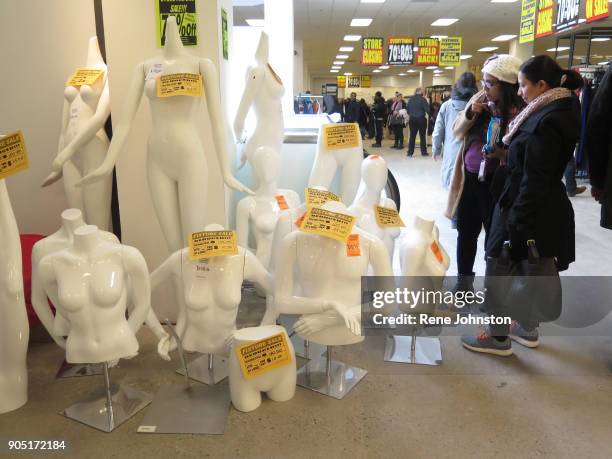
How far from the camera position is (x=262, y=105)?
10.4 ft

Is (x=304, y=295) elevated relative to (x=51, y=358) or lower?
Result: elevated

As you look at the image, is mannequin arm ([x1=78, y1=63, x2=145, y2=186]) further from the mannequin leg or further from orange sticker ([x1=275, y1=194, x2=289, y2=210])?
orange sticker ([x1=275, y1=194, x2=289, y2=210])

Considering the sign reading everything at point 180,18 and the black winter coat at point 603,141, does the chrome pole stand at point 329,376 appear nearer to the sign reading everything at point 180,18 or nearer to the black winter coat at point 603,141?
Result: the black winter coat at point 603,141

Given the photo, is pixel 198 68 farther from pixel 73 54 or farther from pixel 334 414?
pixel 334 414

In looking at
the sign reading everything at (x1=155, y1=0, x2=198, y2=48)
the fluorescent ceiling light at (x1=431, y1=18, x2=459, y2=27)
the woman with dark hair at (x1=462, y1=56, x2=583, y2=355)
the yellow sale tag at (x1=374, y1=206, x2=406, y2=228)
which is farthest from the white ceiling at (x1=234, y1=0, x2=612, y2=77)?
the woman with dark hair at (x1=462, y1=56, x2=583, y2=355)

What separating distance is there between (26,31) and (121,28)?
2.31 feet

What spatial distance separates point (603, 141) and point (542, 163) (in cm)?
40

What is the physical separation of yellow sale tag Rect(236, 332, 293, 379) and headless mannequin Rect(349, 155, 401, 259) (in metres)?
0.88

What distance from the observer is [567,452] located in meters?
2.06

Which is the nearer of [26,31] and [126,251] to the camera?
[126,251]

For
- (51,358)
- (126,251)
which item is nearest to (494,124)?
(126,251)

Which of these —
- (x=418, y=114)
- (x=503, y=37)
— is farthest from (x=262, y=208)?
(x=503, y=37)

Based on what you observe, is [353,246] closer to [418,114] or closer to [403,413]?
[403,413]

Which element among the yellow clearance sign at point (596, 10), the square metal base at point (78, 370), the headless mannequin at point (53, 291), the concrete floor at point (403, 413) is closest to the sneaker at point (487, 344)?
the concrete floor at point (403, 413)
